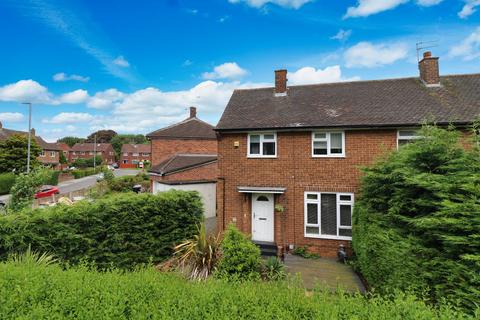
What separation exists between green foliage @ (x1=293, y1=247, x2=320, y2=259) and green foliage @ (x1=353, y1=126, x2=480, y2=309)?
10.3ft

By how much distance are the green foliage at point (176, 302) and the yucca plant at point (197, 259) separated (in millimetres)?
4051

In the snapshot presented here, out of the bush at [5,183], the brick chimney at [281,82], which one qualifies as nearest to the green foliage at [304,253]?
the brick chimney at [281,82]

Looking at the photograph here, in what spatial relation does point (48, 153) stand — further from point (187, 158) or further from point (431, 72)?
point (431, 72)

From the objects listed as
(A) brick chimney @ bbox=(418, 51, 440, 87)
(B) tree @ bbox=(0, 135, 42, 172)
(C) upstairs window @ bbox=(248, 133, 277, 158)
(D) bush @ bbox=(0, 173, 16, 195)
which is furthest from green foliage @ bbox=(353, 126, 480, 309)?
(B) tree @ bbox=(0, 135, 42, 172)

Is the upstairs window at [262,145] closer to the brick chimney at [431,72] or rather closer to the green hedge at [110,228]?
the green hedge at [110,228]

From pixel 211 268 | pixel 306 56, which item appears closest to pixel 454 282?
pixel 211 268

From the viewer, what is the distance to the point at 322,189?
10.2 m

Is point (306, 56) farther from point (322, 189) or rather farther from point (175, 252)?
point (175, 252)

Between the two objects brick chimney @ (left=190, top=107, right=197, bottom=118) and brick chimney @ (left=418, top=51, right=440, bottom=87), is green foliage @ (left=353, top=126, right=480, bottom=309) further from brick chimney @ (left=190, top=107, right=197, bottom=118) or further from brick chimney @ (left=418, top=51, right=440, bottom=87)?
brick chimney @ (left=190, top=107, right=197, bottom=118)

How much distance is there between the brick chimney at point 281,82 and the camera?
13062mm

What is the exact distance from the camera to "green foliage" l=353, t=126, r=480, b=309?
12.0 feet

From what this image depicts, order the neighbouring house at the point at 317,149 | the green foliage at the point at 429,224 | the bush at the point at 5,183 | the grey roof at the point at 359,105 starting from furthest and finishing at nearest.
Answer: the bush at the point at 5,183 < the neighbouring house at the point at 317,149 < the grey roof at the point at 359,105 < the green foliage at the point at 429,224

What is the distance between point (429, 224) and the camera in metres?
4.27

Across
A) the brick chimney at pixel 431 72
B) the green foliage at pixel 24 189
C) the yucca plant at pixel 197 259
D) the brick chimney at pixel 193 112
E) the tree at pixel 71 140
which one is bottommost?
the yucca plant at pixel 197 259
